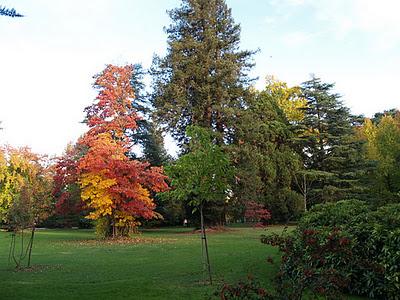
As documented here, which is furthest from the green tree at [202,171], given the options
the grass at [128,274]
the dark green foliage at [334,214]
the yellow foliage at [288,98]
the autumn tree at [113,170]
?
the yellow foliage at [288,98]

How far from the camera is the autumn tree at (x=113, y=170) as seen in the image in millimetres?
19422

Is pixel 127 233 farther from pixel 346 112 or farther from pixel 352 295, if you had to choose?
pixel 346 112

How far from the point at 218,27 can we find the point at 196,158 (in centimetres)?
2345

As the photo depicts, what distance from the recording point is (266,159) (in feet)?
108

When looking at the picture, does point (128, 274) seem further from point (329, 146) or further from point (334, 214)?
point (329, 146)

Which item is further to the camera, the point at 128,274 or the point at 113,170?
the point at 113,170

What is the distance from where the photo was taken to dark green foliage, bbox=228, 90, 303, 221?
90.5 ft

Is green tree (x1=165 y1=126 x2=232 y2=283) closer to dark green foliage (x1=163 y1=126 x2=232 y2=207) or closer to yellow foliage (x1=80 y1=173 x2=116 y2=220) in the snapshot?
dark green foliage (x1=163 y1=126 x2=232 y2=207)

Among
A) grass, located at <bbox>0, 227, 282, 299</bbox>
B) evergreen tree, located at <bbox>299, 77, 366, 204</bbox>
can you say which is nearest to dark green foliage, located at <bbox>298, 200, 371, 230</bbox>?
grass, located at <bbox>0, 227, 282, 299</bbox>

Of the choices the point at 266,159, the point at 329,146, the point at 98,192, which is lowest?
the point at 98,192

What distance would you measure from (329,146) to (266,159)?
5715mm

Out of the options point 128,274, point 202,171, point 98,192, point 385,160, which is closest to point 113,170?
point 98,192

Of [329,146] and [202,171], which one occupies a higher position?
[329,146]

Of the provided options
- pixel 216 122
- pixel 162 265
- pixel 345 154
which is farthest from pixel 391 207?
pixel 345 154
